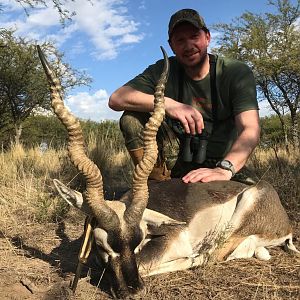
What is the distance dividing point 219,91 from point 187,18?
36.1 inches

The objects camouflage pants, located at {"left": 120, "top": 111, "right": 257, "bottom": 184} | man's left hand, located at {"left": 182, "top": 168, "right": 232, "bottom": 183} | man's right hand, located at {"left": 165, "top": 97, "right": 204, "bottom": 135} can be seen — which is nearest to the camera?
man's left hand, located at {"left": 182, "top": 168, "right": 232, "bottom": 183}

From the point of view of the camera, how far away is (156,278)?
3.73 m

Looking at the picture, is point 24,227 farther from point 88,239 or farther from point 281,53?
point 281,53

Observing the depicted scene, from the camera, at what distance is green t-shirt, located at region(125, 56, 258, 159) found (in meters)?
5.09

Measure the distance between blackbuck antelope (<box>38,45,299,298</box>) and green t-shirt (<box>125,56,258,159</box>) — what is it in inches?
36.4

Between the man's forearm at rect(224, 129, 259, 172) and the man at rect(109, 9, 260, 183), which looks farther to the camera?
the man at rect(109, 9, 260, 183)

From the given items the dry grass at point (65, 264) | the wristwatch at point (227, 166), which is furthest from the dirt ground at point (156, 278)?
the wristwatch at point (227, 166)

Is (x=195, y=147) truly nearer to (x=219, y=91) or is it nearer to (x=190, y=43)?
(x=219, y=91)

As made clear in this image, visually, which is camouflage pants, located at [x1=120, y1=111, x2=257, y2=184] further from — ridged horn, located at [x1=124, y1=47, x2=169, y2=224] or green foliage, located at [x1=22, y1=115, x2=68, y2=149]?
green foliage, located at [x1=22, y1=115, x2=68, y2=149]

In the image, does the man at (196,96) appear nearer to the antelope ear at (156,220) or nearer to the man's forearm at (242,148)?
the man's forearm at (242,148)

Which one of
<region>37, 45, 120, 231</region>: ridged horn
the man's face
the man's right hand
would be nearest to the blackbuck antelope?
<region>37, 45, 120, 231</region>: ridged horn

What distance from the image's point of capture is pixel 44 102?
811 inches

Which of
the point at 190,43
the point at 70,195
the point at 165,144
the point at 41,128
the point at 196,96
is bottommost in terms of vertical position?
the point at 70,195

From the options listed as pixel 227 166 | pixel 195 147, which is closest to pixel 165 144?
pixel 195 147
